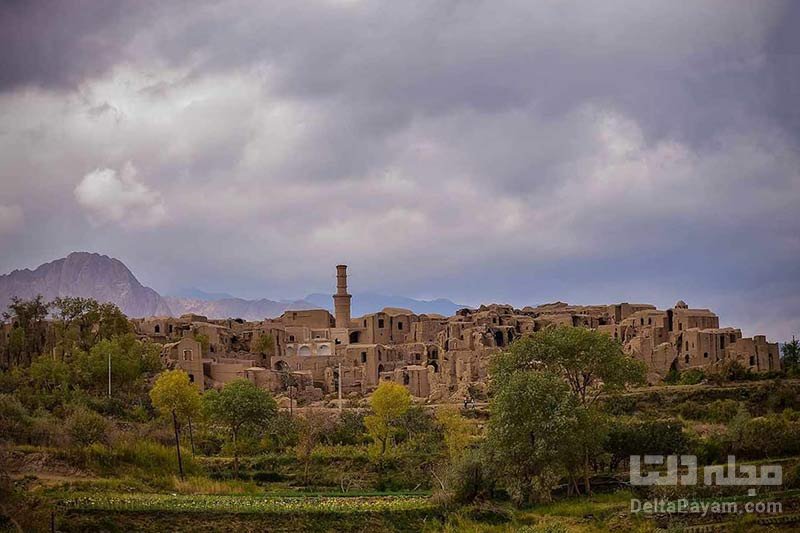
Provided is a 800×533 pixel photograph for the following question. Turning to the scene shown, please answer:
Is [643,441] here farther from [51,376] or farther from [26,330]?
[26,330]

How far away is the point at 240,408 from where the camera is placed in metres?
43.8

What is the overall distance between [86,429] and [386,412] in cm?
1359

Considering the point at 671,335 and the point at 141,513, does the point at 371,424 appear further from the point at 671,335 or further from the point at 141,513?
the point at 671,335

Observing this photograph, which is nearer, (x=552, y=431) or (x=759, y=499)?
(x=759, y=499)

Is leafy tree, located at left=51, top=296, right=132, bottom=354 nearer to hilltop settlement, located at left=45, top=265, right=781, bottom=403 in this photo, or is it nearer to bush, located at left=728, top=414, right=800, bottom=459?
hilltop settlement, located at left=45, top=265, right=781, bottom=403

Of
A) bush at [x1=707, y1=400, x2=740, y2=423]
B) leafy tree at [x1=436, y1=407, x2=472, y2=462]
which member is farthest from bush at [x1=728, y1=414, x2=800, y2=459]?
leafy tree at [x1=436, y1=407, x2=472, y2=462]

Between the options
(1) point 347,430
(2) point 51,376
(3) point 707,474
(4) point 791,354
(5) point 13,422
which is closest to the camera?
(3) point 707,474

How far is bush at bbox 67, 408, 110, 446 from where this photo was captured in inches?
1485

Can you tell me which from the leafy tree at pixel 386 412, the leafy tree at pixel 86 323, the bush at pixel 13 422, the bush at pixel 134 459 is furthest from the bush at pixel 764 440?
the leafy tree at pixel 86 323

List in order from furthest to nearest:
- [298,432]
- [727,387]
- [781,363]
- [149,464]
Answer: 1. [781,363]
2. [727,387]
3. [298,432]
4. [149,464]

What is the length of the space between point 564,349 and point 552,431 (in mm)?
5605

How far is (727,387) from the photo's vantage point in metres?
52.4

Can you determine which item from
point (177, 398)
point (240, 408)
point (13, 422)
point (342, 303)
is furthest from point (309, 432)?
point (342, 303)

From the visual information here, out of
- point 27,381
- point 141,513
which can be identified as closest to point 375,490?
point 141,513
